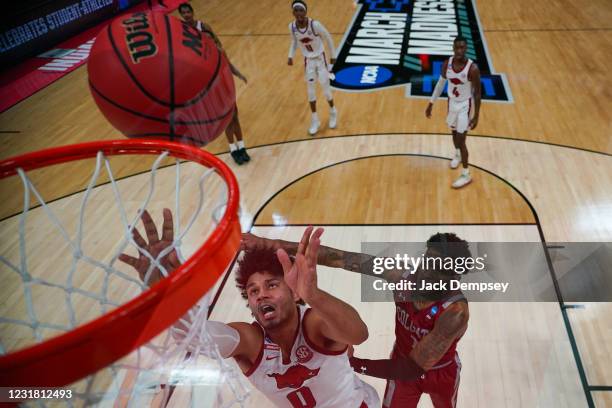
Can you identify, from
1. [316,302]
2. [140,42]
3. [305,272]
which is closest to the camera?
[140,42]

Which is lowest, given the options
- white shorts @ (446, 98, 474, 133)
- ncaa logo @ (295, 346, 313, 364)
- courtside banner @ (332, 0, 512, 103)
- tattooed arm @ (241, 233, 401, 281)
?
courtside banner @ (332, 0, 512, 103)

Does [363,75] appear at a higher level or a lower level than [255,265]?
lower

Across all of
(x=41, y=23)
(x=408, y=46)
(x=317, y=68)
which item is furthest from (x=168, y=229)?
(x=41, y=23)

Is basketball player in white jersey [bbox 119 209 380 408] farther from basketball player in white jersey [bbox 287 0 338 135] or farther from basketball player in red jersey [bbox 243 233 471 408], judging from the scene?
basketball player in white jersey [bbox 287 0 338 135]

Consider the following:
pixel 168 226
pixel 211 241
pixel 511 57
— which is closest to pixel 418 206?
pixel 168 226

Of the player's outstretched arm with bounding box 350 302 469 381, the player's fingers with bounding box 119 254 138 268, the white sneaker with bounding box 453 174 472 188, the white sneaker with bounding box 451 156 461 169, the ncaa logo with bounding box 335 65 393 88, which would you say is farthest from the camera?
the ncaa logo with bounding box 335 65 393 88

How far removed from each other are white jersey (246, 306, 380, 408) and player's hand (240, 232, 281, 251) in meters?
1.02

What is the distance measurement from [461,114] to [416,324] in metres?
1.98

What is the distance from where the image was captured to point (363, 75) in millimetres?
6133

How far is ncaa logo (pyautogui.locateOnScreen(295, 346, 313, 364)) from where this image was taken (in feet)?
7.69

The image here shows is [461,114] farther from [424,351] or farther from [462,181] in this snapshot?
[424,351]

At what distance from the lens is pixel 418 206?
3.85m

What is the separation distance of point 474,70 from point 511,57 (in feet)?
9.80

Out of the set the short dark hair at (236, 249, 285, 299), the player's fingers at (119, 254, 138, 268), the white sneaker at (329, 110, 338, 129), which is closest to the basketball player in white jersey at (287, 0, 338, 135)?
the white sneaker at (329, 110, 338, 129)
